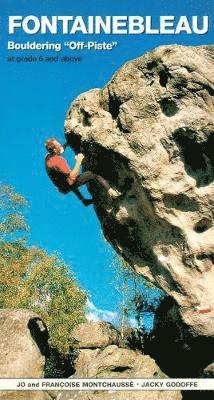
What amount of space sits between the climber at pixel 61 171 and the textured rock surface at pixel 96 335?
35.4 ft

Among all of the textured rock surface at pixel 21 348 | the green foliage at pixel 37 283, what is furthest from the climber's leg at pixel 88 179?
the green foliage at pixel 37 283

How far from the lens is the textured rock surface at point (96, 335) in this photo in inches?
974

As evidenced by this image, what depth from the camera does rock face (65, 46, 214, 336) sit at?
14.9 metres

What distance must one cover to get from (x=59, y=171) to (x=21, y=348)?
766cm

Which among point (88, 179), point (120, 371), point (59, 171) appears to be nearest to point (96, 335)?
point (120, 371)

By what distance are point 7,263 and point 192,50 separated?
1319 inches

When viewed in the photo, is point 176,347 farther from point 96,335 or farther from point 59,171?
point 59,171

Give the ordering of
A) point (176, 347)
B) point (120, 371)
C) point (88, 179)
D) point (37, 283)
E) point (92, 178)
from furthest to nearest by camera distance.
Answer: point (37, 283) < point (120, 371) < point (176, 347) < point (92, 178) < point (88, 179)

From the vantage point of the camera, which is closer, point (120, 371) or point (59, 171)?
point (59, 171)

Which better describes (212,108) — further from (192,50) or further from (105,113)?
(105,113)

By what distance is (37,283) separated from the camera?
4562 cm

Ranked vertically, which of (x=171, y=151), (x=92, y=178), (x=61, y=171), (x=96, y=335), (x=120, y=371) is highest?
(x=171, y=151)

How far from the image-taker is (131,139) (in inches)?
610

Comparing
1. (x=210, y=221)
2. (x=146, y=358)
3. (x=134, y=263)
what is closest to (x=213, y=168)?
(x=210, y=221)
